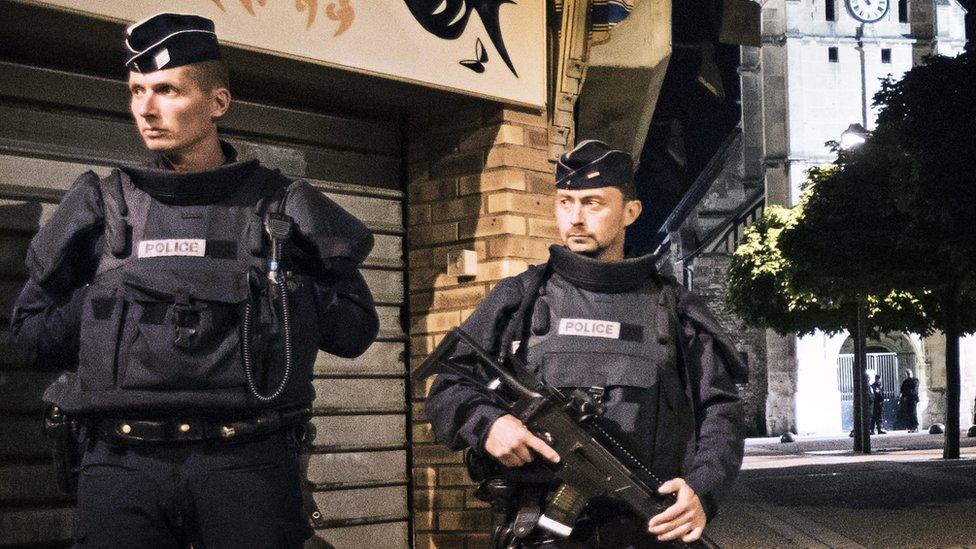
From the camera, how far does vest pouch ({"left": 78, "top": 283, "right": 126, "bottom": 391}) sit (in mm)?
3006

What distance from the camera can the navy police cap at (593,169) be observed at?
161 inches

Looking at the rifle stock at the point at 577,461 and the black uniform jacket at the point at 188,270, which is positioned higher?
the black uniform jacket at the point at 188,270

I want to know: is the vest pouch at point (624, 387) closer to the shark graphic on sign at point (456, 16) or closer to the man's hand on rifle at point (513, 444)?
the man's hand on rifle at point (513, 444)

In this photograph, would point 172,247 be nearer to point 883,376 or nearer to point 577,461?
point 577,461

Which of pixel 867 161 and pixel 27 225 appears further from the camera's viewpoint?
pixel 867 161

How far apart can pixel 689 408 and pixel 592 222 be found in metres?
0.63

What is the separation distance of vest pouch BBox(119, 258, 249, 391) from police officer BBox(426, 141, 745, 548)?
3.01 feet

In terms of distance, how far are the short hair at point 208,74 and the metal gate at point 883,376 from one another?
157 ft

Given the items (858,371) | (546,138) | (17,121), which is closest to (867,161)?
(858,371)

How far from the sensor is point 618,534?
12.7 ft

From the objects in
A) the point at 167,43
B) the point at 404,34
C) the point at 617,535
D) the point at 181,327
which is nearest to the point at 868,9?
the point at 404,34

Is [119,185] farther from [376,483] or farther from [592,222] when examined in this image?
[376,483]

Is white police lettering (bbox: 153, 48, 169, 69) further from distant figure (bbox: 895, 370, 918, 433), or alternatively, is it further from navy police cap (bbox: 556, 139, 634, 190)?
distant figure (bbox: 895, 370, 918, 433)

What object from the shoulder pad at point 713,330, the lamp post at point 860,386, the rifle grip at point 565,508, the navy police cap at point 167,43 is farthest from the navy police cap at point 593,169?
the lamp post at point 860,386
